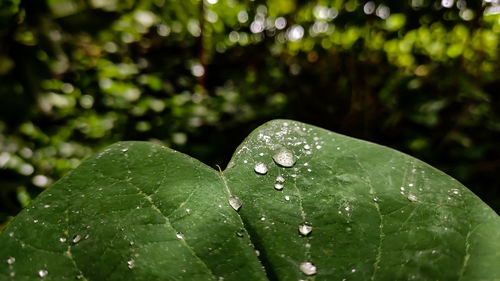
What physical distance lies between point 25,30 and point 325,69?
1566 mm

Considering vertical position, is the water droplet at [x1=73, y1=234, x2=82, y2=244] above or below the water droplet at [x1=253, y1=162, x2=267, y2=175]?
below

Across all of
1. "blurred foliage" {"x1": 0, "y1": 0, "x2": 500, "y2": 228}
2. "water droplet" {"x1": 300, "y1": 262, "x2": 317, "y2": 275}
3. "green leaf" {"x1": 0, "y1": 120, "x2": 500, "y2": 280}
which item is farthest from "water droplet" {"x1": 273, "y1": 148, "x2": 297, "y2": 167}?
"blurred foliage" {"x1": 0, "y1": 0, "x2": 500, "y2": 228}

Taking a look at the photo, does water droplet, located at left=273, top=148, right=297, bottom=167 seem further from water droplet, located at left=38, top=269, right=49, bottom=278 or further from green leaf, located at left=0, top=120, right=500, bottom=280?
water droplet, located at left=38, top=269, right=49, bottom=278

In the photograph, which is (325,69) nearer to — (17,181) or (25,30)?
(25,30)

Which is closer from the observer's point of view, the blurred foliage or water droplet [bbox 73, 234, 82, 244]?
water droplet [bbox 73, 234, 82, 244]

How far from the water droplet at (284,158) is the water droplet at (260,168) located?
2 centimetres

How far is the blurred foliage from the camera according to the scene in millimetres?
1359

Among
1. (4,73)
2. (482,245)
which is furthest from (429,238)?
(4,73)

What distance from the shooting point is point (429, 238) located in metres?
0.44

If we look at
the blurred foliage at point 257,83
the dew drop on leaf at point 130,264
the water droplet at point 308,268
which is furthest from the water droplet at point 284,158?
the blurred foliage at point 257,83

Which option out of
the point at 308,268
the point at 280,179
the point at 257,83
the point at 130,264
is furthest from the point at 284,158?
the point at 257,83

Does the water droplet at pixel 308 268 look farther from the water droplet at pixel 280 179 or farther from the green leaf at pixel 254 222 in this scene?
the water droplet at pixel 280 179

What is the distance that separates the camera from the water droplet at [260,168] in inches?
19.2

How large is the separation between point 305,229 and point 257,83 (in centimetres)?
166
